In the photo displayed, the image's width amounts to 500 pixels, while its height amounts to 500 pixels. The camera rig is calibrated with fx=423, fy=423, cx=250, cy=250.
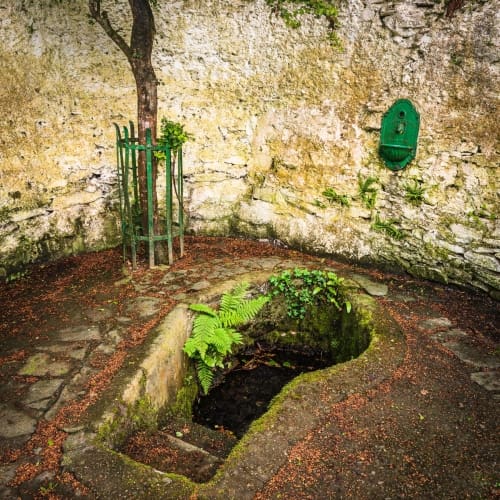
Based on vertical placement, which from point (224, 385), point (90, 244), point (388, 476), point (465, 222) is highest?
point (465, 222)

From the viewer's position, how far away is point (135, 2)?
432cm

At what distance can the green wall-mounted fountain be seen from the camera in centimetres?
463

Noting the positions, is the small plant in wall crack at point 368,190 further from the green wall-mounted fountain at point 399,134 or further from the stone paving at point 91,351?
the stone paving at point 91,351

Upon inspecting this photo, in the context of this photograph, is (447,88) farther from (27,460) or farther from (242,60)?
(27,460)

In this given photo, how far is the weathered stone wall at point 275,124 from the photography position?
4406 millimetres

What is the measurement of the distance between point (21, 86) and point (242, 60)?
2658mm

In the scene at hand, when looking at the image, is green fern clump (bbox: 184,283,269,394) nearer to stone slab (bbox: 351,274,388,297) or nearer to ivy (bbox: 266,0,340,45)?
stone slab (bbox: 351,274,388,297)

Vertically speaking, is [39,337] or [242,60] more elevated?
[242,60]

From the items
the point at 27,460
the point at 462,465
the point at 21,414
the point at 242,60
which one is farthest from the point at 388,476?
the point at 242,60

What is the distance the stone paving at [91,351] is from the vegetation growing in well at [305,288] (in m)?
0.28

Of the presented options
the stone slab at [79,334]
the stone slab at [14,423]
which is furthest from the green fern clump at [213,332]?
the stone slab at [14,423]

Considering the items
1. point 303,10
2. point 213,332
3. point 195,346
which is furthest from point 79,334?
Answer: point 303,10

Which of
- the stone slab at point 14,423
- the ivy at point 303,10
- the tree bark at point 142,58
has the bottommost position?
the stone slab at point 14,423

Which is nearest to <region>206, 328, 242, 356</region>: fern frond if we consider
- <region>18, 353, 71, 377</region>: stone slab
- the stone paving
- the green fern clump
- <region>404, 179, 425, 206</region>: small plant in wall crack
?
the green fern clump
